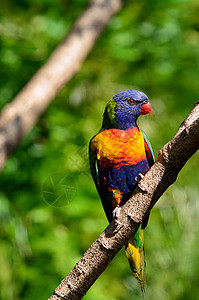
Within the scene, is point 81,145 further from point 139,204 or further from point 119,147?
point 139,204

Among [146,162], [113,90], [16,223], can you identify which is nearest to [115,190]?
[146,162]

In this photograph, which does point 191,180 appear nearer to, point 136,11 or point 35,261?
point 35,261

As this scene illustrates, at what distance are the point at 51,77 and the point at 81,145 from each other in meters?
0.49

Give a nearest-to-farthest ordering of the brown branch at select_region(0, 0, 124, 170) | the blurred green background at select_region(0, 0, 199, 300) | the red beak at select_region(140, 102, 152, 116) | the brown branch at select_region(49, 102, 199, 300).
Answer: the brown branch at select_region(49, 102, 199, 300)
the red beak at select_region(140, 102, 152, 116)
the brown branch at select_region(0, 0, 124, 170)
the blurred green background at select_region(0, 0, 199, 300)

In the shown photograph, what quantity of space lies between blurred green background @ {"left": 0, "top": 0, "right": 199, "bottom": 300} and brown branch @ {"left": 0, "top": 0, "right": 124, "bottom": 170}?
0.93 ft

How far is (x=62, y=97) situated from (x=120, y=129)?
1784mm

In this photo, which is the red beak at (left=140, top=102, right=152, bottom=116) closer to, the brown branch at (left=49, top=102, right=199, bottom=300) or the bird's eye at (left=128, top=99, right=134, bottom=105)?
the bird's eye at (left=128, top=99, right=134, bottom=105)

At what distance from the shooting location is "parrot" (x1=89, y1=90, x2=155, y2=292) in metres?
1.66

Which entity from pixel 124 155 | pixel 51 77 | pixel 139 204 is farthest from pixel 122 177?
pixel 51 77

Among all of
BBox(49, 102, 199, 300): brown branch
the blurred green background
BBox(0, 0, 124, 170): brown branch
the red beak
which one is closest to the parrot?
the red beak

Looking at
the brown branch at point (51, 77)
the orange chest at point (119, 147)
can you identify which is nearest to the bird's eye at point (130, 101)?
the orange chest at point (119, 147)

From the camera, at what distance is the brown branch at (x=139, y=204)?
3.71 feet

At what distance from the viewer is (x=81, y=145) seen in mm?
2586

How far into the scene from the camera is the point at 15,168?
294cm
